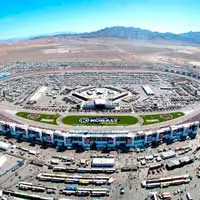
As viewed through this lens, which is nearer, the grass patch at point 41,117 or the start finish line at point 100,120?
the start finish line at point 100,120

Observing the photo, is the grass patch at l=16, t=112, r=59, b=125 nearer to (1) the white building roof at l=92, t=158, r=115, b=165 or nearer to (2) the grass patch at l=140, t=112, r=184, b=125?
(1) the white building roof at l=92, t=158, r=115, b=165

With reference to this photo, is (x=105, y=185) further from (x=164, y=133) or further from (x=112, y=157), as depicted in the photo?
(x=164, y=133)

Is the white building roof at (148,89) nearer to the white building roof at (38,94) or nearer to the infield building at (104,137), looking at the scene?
the infield building at (104,137)

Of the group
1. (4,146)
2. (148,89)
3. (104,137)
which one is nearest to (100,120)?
(104,137)

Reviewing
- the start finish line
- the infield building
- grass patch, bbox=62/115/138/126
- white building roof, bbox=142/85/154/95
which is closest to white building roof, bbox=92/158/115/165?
the infield building

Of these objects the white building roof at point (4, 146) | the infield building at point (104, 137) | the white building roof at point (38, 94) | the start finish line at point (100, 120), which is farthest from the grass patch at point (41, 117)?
the white building roof at point (38, 94)

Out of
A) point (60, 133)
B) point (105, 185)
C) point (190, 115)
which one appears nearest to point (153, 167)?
point (105, 185)
